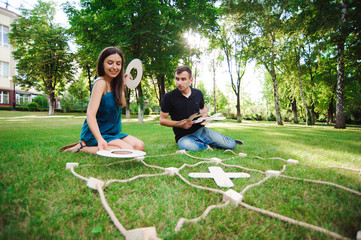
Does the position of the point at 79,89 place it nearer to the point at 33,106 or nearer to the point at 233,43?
the point at 33,106

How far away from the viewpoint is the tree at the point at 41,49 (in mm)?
16906

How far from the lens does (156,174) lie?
1585mm

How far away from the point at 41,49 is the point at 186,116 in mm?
20584

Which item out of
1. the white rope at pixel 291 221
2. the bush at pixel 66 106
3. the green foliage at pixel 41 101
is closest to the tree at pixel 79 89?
the bush at pixel 66 106

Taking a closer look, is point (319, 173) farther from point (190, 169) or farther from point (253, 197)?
point (190, 169)

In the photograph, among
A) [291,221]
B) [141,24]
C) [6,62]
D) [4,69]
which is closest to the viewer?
[291,221]

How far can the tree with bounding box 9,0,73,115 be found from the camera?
16.9 meters

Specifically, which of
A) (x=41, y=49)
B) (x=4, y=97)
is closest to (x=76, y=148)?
(x=41, y=49)

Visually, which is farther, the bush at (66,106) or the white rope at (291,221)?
the bush at (66,106)

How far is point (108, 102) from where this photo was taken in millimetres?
2367

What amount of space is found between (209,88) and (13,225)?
36504 mm

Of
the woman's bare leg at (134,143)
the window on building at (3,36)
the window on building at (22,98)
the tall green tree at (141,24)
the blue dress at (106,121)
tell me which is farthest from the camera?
the window on building at (22,98)

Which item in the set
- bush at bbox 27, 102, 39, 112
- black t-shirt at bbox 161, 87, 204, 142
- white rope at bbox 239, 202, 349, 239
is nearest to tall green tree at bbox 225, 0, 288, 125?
black t-shirt at bbox 161, 87, 204, 142

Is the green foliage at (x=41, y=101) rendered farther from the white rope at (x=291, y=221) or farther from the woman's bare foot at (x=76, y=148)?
the white rope at (x=291, y=221)
